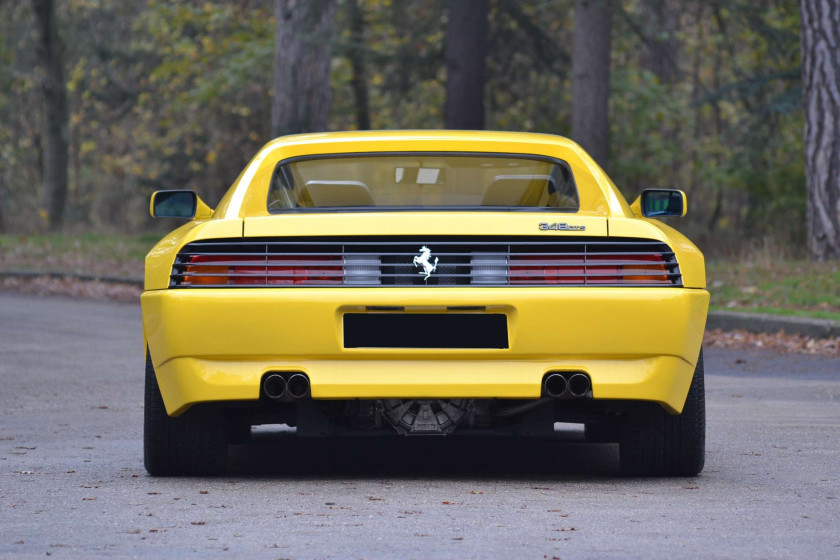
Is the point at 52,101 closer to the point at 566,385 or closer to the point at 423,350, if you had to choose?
the point at 423,350

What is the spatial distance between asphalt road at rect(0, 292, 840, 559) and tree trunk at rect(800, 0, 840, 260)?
8796 mm

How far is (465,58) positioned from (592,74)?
245cm

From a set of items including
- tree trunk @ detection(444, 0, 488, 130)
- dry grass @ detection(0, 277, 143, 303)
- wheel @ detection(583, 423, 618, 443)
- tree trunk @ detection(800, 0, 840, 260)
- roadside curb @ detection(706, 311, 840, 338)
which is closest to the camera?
wheel @ detection(583, 423, 618, 443)

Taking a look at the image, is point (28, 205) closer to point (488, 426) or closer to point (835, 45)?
point (835, 45)

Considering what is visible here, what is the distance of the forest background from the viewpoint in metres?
23.5

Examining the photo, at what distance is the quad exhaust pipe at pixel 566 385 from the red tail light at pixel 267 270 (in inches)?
34.8

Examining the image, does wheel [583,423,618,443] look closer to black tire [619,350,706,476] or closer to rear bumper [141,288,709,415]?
black tire [619,350,706,476]

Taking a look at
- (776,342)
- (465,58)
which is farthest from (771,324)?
(465,58)

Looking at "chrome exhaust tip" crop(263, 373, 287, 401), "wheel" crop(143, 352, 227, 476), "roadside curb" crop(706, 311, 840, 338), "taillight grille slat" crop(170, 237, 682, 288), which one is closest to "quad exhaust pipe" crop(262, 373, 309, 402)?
"chrome exhaust tip" crop(263, 373, 287, 401)

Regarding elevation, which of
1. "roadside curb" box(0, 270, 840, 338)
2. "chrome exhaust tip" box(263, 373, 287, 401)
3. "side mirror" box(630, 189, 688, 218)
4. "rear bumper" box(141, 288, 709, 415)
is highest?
"side mirror" box(630, 189, 688, 218)

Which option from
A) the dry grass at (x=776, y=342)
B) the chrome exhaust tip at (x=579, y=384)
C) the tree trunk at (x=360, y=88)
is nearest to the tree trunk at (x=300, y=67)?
the tree trunk at (x=360, y=88)

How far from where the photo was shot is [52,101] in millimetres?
34375

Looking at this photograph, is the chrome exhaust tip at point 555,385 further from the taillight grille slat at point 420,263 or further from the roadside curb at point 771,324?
the roadside curb at point 771,324

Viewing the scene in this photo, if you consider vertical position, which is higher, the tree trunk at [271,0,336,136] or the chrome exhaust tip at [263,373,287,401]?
the tree trunk at [271,0,336,136]
